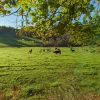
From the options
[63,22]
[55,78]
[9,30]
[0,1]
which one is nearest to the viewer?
[0,1]

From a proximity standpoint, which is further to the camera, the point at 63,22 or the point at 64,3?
the point at 63,22

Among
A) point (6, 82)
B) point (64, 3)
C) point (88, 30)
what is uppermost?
point (64, 3)

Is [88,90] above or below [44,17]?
below

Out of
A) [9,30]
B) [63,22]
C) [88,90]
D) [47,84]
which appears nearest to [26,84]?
[47,84]

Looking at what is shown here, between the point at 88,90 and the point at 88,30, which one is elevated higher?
the point at 88,30

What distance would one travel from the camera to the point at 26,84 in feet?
64.9

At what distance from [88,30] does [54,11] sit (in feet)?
16.9

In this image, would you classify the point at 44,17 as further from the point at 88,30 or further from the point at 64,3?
the point at 88,30

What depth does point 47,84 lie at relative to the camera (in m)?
19.8

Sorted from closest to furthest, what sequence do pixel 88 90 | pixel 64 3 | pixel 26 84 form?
pixel 64 3, pixel 88 90, pixel 26 84

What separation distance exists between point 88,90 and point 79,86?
94 centimetres

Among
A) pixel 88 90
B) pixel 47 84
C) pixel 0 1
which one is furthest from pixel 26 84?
pixel 0 1

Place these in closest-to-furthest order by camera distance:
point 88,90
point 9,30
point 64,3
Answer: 1. point 64,3
2. point 88,90
3. point 9,30

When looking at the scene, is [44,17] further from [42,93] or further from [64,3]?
[42,93]
